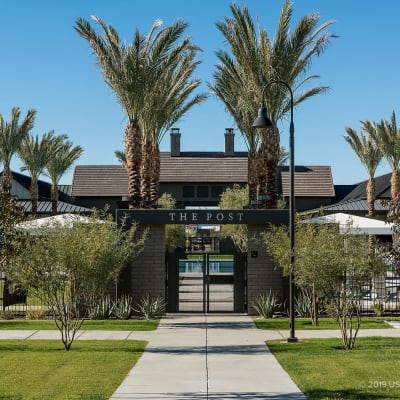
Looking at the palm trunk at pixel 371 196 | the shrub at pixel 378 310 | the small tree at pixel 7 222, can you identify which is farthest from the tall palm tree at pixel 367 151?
the small tree at pixel 7 222

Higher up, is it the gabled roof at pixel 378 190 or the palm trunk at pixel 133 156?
the gabled roof at pixel 378 190

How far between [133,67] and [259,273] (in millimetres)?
8450

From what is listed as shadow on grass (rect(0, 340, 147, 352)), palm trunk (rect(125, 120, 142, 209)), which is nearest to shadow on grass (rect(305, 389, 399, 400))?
shadow on grass (rect(0, 340, 147, 352))

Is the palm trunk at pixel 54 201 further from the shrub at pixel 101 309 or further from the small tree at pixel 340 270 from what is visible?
the small tree at pixel 340 270

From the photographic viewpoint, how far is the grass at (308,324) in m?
22.4

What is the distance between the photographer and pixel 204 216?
25297 millimetres

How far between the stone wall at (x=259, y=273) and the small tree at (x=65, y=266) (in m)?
7.99

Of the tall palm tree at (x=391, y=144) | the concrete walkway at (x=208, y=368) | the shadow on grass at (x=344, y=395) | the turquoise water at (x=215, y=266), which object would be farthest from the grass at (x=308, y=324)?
the tall palm tree at (x=391, y=144)

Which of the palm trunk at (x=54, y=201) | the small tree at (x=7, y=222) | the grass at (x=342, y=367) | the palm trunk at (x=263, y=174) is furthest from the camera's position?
the palm trunk at (x=54, y=201)

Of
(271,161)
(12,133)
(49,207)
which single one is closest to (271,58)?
(271,161)

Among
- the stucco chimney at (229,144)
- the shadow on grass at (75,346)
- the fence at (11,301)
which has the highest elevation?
the stucco chimney at (229,144)

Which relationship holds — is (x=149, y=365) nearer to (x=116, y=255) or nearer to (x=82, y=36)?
(x=116, y=255)

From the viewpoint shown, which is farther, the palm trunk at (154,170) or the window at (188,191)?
the window at (188,191)

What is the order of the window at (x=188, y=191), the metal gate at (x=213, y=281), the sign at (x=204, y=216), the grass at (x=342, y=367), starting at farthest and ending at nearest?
the window at (x=188, y=191) < the metal gate at (x=213, y=281) < the sign at (x=204, y=216) < the grass at (x=342, y=367)
